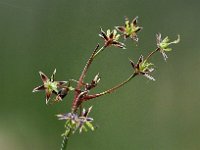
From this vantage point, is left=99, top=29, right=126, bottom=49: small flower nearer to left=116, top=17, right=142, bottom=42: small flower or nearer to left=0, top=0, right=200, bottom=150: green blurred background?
left=116, top=17, right=142, bottom=42: small flower

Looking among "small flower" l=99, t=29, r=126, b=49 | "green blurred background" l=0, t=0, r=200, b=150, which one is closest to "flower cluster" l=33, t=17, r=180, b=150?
"small flower" l=99, t=29, r=126, b=49

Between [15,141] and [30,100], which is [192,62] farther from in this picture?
[15,141]

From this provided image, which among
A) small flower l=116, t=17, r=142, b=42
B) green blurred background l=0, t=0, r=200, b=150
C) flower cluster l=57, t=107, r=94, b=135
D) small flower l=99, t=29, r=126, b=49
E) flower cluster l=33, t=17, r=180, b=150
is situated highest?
green blurred background l=0, t=0, r=200, b=150

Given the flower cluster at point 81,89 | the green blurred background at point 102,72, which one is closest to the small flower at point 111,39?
the flower cluster at point 81,89

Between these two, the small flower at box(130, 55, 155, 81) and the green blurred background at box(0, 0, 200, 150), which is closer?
the small flower at box(130, 55, 155, 81)

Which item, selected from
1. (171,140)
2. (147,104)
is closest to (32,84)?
(147,104)

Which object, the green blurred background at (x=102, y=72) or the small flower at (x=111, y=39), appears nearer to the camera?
the small flower at (x=111, y=39)

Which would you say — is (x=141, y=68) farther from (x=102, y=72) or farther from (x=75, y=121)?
(x=102, y=72)

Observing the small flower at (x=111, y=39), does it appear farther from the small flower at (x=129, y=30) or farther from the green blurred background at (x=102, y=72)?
the green blurred background at (x=102, y=72)

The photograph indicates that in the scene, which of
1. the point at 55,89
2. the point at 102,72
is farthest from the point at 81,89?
the point at 102,72
